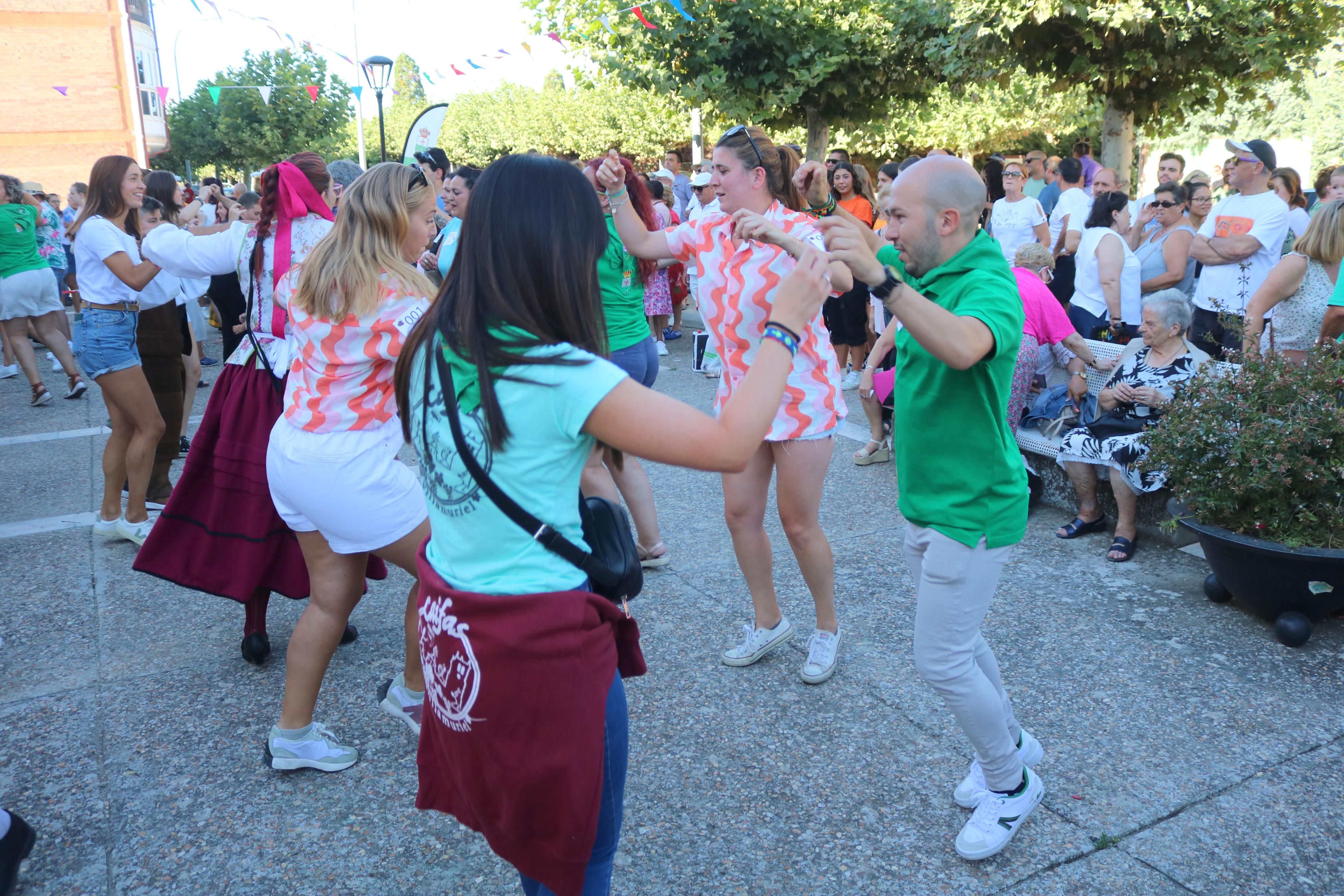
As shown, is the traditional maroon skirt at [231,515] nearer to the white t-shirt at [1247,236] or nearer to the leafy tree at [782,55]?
the white t-shirt at [1247,236]

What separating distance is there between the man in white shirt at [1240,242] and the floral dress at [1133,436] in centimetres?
144

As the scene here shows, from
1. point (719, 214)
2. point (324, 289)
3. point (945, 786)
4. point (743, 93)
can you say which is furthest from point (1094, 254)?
point (743, 93)

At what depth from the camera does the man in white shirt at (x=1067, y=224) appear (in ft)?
26.0

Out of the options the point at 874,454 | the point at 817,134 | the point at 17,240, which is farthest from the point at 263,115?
the point at 874,454

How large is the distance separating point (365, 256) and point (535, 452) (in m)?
1.30

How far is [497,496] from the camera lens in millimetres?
1610

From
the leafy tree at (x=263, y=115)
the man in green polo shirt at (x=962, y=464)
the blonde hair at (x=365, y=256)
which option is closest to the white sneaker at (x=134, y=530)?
the blonde hair at (x=365, y=256)

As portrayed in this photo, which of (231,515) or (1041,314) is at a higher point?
(1041,314)

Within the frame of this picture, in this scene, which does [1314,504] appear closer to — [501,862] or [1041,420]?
[1041,420]

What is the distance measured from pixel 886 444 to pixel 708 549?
2.08 m

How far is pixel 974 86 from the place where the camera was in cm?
1334

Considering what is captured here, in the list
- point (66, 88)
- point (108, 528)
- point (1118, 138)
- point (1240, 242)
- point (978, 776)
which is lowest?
point (108, 528)

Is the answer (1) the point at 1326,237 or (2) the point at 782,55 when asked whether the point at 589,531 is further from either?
(2) the point at 782,55

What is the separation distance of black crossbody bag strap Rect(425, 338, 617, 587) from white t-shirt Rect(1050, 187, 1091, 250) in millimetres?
7743
